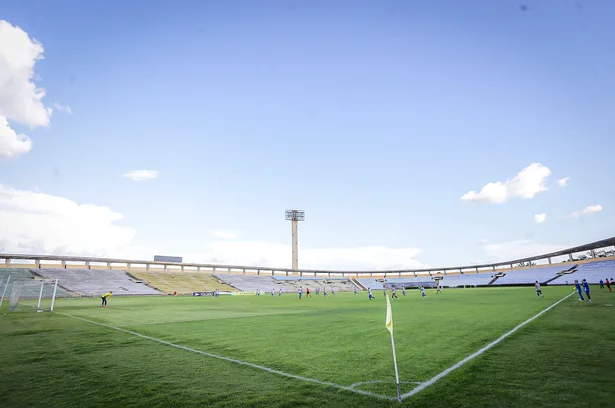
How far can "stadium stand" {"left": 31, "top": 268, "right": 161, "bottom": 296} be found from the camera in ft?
201

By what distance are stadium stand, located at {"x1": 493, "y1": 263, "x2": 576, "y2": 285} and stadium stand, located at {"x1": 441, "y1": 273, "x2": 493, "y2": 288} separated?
15.3ft

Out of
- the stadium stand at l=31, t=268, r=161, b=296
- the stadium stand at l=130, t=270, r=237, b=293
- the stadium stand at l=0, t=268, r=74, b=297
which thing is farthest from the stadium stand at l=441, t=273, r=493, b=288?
the stadium stand at l=0, t=268, r=74, b=297

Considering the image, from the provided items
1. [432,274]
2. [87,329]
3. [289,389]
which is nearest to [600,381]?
[289,389]

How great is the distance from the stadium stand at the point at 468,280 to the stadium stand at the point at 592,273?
71.6 feet

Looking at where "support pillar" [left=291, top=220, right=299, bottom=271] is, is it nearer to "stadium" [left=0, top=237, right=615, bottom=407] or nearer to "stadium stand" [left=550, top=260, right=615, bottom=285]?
"stadium stand" [left=550, top=260, right=615, bottom=285]

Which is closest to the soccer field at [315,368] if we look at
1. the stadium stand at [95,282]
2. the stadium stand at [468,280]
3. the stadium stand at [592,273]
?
the stadium stand at [95,282]

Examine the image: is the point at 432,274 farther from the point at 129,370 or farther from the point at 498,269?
the point at 129,370

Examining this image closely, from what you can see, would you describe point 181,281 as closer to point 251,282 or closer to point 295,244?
point 251,282

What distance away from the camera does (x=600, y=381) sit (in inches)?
260

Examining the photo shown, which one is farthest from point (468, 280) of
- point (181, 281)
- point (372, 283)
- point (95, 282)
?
point (95, 282)

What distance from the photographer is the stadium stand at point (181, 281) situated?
76.1 meters

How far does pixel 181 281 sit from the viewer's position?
84062 millimetres

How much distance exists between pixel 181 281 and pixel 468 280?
8568 cm

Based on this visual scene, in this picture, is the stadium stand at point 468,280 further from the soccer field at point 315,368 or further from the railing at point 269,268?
the soccer field at point 315,368
